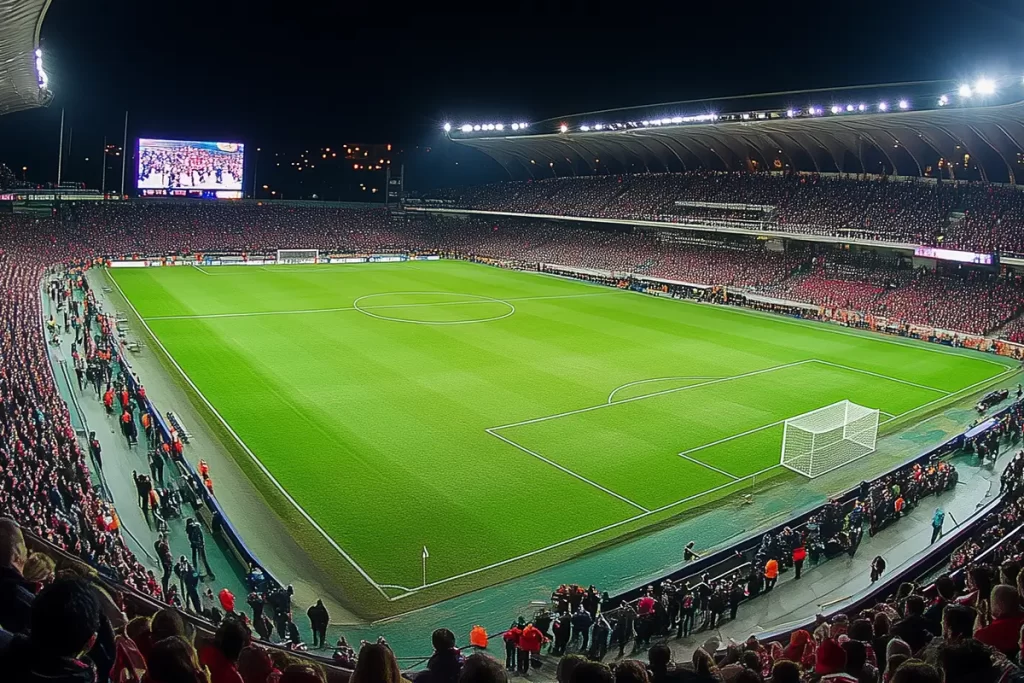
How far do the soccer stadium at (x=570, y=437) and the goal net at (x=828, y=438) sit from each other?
0.10m

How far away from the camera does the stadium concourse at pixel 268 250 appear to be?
14.4 m

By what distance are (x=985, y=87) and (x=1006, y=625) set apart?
4339 cm

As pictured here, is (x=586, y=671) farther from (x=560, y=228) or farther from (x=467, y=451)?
(x=560, y=228)

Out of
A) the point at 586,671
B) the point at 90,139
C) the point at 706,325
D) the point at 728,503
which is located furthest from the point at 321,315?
the point at 90,139

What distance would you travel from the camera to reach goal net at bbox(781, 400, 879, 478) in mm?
22062

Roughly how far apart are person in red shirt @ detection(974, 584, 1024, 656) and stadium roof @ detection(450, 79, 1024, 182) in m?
41.6

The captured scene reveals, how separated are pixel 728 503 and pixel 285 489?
11.4 m

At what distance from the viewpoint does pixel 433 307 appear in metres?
47.6

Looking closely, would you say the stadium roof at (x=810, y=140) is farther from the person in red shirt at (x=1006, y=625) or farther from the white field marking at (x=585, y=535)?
the person in red shirt at (x=1006, y=625)

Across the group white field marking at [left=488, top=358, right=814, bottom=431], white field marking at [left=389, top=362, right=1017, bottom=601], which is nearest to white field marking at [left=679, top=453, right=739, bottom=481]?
white field marking at [left=389, top=362, right=1017, bottom=601]

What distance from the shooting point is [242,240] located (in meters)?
74.1

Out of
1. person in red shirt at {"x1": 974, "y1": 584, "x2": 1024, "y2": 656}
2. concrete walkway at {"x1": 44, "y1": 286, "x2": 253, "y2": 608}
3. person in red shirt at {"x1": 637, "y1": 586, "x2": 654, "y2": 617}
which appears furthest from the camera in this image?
concrete walkway at {"x1": 44, "y1": 286, "x2": 253, "y2": 608}

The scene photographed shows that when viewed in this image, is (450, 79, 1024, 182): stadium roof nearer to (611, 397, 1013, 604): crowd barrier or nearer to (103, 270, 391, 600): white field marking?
(611, 397, 1013, 604): crowd barrier

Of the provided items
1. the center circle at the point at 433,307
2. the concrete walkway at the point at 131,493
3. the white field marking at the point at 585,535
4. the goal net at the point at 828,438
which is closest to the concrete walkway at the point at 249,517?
the concrete walkway at the point at 131,493
